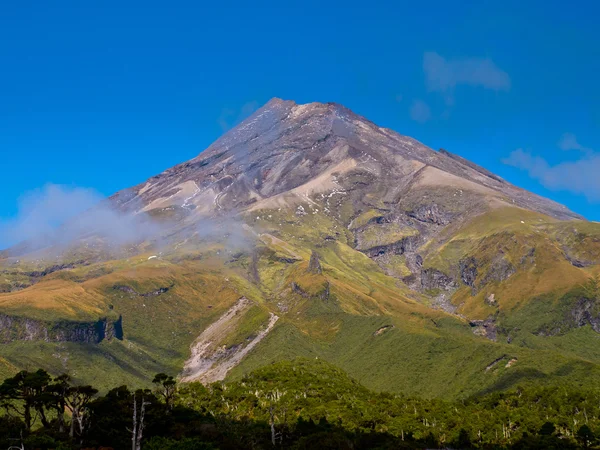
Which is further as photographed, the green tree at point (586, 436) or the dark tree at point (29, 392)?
the green tree at point (586, 436)

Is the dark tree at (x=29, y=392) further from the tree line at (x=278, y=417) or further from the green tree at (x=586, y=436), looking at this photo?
the green tree at (x=586, y=436)

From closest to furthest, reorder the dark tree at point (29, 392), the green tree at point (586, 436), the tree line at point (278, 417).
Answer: the dark tree at point (29, 392) → the tree line at point (278, 417) → the green tree at point (586, 436)

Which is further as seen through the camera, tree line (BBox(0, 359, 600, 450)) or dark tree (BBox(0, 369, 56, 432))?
tree line (BBox(0, 359, 600, 450))

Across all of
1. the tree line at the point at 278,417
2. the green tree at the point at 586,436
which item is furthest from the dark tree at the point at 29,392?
the green tree at the point at 586,436

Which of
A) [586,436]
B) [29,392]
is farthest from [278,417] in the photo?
[29,392]

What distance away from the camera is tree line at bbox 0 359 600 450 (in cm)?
8275

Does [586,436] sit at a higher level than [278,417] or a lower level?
lower

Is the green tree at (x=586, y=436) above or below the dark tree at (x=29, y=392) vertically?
below

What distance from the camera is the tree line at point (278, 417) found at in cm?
8275

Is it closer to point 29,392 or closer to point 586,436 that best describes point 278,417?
point 586,436

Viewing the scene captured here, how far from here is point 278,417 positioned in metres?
142

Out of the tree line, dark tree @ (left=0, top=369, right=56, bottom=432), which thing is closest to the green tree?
the tree line

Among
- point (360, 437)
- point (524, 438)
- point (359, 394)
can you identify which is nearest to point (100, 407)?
point (360, 437)

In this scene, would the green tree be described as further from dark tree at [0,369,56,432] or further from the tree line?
dark tree at [0,369,56,432]
